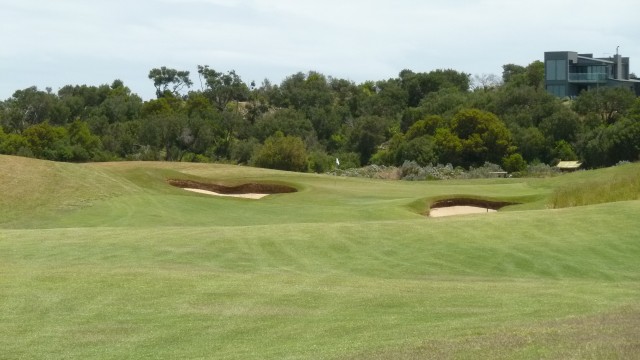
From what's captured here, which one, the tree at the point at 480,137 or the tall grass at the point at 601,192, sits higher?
the tree at the point at 480,137

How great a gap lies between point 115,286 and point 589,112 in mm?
92410

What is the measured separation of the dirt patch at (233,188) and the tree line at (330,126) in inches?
1477

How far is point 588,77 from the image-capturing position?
129750 mm

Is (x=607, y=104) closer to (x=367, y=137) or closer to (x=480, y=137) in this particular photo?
(x=480, y=137)

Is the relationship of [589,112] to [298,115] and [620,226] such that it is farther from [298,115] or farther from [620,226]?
[620,226]

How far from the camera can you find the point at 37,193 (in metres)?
39.7

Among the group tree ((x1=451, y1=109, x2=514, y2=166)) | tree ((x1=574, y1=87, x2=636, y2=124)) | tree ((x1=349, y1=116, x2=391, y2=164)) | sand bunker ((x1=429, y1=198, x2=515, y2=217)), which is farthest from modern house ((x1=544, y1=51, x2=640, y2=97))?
sand bunker ((x1=429, y1=198, x2=515, y2=217))

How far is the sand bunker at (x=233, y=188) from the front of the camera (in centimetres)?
4997

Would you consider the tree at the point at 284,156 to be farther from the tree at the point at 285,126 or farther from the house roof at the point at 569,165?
the tree at the point at 285,126

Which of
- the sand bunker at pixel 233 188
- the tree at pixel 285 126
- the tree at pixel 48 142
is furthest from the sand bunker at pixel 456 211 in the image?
the tree at pixel 285 126

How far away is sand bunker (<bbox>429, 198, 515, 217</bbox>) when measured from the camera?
4309cm

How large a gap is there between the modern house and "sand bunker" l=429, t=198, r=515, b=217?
3422 inches

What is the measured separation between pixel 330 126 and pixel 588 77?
109 feet

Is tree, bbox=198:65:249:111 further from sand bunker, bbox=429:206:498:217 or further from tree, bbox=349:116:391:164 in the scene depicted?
sand bunker, bbox=429:206:498:217
